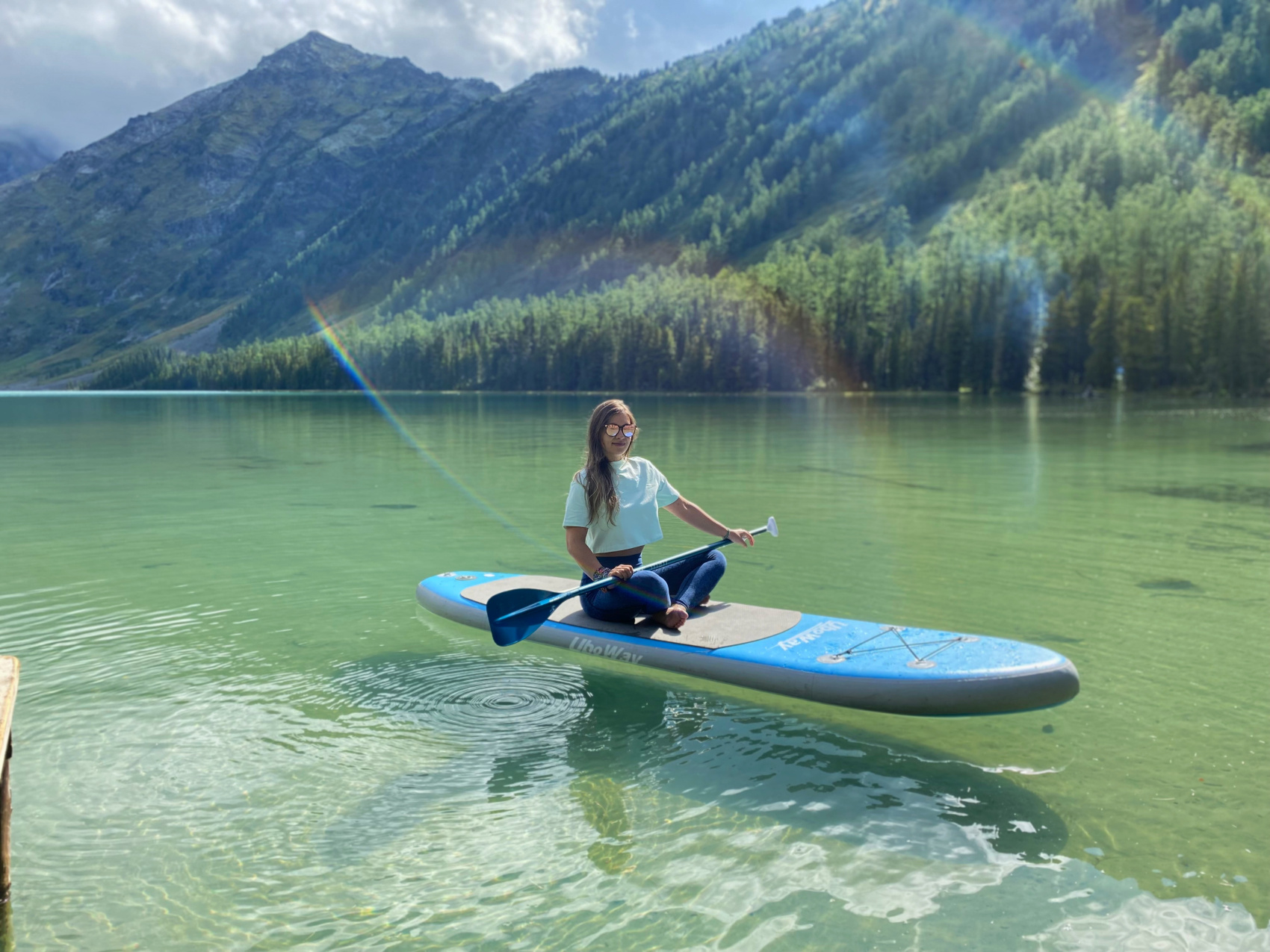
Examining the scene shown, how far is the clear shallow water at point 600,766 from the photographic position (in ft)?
18.0

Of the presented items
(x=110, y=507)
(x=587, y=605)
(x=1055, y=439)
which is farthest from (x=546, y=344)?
(x=587, y=605)

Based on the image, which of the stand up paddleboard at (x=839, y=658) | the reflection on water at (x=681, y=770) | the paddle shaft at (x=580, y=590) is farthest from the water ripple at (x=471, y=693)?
the paddle shaft at (x=580, y=590)

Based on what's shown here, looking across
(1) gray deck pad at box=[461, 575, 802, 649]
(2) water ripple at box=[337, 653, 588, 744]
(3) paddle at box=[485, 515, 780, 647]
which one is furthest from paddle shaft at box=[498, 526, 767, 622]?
(2) water ripple at box=[337, 653, 588, 744]

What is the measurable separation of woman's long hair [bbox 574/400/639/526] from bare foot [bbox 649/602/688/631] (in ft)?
3.22

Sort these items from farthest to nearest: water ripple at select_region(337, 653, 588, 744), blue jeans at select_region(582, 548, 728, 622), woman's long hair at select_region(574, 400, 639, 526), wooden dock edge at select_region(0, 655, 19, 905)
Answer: blue jeans at select_region(582, 548, 728, 622) < woman's long hair at select_region(574, 400, 639, 526) < water ripple at select_region(337, 653, 588, 744) < wooden dock edge at select_region(0, 655, 19, 905)

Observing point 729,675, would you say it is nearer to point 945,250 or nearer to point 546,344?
point 945,250

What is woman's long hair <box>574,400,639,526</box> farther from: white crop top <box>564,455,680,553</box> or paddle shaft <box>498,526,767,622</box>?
paddle shaft <box>498,526,767,622</box>

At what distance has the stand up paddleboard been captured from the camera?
7277 mm

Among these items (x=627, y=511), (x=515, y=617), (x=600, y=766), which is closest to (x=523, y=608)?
(x=515, y=617)

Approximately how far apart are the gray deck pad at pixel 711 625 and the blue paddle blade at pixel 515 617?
0.19 m

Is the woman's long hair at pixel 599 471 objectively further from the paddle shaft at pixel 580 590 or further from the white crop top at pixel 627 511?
the paddle shaft at pixel 580 590

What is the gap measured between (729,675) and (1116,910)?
3.52 meters

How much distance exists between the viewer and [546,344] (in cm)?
16762

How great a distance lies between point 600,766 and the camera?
7.49 m
